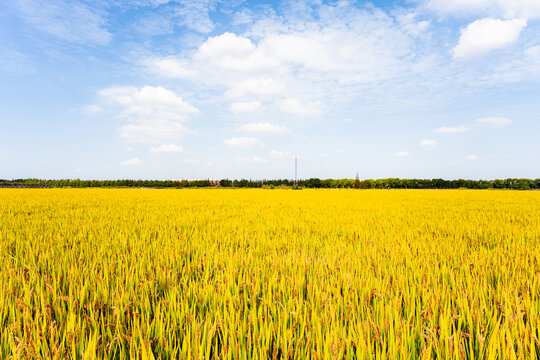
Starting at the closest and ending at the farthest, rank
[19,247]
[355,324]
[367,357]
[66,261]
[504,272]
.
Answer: [367,357], [355,324], [504,272], [66,261], [19,247]

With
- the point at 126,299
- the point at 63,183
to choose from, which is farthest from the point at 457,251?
the point at 63,183

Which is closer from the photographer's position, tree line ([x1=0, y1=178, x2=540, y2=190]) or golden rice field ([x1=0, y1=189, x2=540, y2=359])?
golden rice field ([x1=0, y1=189, x2=540, y2=359])

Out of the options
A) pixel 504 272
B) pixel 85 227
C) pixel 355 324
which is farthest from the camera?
pixel 85 227

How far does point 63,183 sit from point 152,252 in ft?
247

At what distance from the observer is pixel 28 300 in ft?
5.81

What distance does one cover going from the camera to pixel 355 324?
4.90ft

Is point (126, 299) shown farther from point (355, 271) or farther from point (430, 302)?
point (430, 302)

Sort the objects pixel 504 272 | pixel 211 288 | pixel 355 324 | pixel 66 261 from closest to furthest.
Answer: pixel 355 324
pixel 211 288
pixel 504 272
pixel 66 261

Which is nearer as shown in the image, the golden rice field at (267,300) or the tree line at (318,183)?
the golden rice field at (267,300)

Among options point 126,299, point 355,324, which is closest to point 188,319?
point 126,299

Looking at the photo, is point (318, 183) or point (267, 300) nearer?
point (267, 300)

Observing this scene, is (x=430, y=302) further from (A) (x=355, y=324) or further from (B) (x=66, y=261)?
(B) (x=66, y=261)

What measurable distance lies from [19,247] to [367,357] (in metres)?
4.10

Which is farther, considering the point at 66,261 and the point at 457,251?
the point at 457,251
